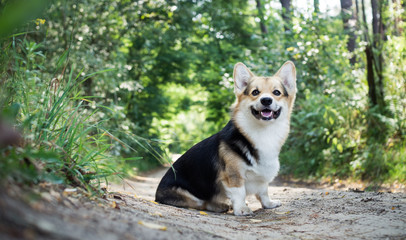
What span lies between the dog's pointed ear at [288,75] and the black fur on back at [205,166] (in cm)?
85

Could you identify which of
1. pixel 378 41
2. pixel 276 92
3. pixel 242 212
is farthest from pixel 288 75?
pixel 378 41

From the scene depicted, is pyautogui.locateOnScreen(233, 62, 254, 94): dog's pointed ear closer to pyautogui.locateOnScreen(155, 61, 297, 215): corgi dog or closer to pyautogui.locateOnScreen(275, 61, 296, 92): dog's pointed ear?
pyautogui.locateOnScreen(155, 61, 297, 215): corgi dog

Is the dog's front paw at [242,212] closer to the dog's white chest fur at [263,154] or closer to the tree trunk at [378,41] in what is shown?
the dog's white chest fur at [263,154]

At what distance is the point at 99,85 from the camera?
9672mm

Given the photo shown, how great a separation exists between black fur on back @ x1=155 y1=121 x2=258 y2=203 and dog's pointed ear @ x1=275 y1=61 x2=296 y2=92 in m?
0.85

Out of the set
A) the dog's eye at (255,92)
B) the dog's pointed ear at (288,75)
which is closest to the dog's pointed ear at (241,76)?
the dog's eye at (255,92)

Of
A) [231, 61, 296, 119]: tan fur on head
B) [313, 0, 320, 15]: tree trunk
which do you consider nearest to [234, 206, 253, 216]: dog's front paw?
[231, 61, 296, 119]: tan fur on head

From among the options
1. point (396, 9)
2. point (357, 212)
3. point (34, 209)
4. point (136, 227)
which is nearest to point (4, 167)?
point (34, 209)

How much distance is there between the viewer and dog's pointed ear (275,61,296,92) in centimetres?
457

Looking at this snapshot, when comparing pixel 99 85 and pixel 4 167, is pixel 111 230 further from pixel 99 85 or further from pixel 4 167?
pixel 99 85

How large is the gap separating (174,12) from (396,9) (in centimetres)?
738

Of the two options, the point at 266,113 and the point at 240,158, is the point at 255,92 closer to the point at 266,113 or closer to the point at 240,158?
the point at 266,113

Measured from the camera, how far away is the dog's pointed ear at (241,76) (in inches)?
179

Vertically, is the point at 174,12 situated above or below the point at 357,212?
above
